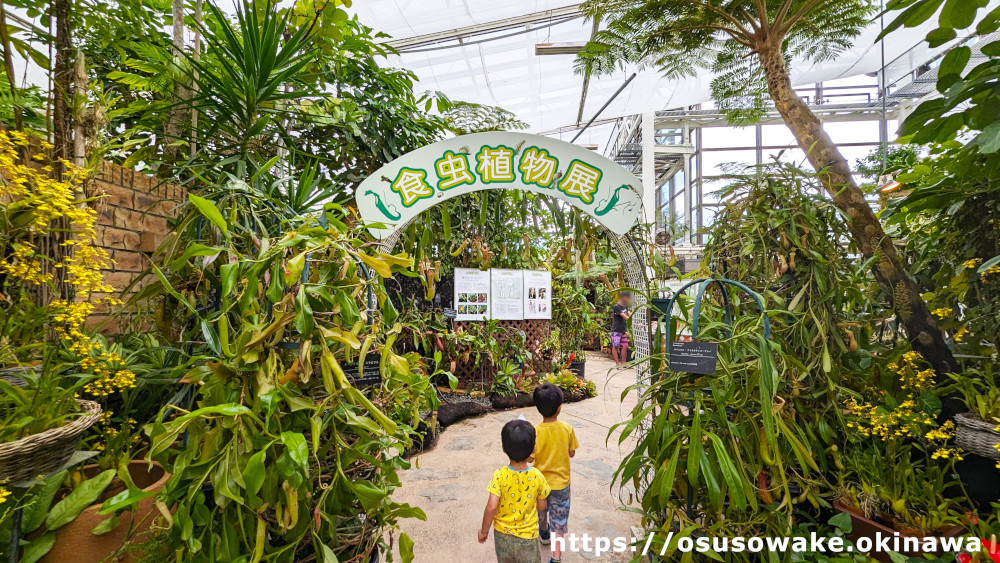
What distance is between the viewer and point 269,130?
226 cm

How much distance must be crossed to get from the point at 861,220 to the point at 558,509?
192 cm

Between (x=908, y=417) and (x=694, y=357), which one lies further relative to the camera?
(x=908, y=417)

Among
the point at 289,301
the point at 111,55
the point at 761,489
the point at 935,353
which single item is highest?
the point at 111,55

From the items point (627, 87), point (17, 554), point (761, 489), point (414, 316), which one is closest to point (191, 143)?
point (17, 554)

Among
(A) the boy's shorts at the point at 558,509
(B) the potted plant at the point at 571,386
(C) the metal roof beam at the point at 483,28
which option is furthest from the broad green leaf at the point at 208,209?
(B) the potted plant at the point at 571,386

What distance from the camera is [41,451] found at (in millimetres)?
997

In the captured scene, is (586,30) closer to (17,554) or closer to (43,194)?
(43,194)

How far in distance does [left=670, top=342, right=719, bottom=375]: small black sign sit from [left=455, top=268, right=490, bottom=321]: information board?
2836mm

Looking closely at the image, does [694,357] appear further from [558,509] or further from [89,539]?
[89,539]

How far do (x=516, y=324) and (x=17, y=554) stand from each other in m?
3.89

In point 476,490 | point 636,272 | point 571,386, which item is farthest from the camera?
point 571,386

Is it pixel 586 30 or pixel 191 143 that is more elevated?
pixel 586 30

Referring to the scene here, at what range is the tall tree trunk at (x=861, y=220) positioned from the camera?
1887 mm

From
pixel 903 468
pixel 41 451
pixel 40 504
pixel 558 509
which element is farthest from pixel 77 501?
pixel 903 468
